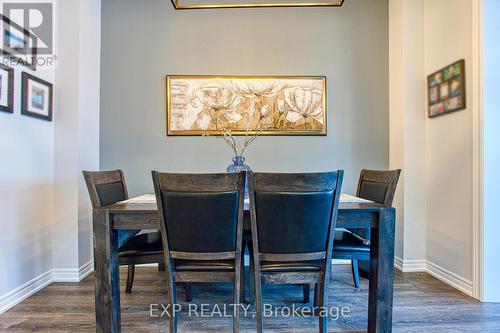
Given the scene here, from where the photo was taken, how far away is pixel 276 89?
283cm

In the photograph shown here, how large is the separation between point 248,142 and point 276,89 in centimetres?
64

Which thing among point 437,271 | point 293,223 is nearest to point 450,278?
point 437,271

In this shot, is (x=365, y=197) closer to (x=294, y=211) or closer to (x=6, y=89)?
(x=294, y=211)

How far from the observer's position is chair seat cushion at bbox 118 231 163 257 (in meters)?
1.74

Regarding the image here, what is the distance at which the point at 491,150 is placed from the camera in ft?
6.56

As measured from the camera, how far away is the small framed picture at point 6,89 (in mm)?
1874

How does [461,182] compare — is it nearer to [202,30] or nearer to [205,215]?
[205,215]

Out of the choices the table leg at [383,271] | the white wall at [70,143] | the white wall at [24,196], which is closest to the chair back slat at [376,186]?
the table leg at [383,271]

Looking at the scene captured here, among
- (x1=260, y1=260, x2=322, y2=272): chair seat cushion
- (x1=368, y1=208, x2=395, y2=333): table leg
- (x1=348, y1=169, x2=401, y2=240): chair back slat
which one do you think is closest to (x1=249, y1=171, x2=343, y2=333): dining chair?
(x1=260, y1=260, x2=322, y2=272): chair seat cushion

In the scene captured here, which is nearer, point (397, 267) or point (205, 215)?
point (205, 215)

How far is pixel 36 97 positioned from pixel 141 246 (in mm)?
1505

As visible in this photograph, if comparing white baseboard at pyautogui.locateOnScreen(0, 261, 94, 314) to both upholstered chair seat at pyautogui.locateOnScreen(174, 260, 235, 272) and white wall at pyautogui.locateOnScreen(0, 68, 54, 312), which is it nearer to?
white wall at pyautogui.locateOnScreen(0, 68, 54, 312)

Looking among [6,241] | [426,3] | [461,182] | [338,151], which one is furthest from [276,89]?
[6,241]

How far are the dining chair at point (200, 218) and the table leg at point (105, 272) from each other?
0.37m
